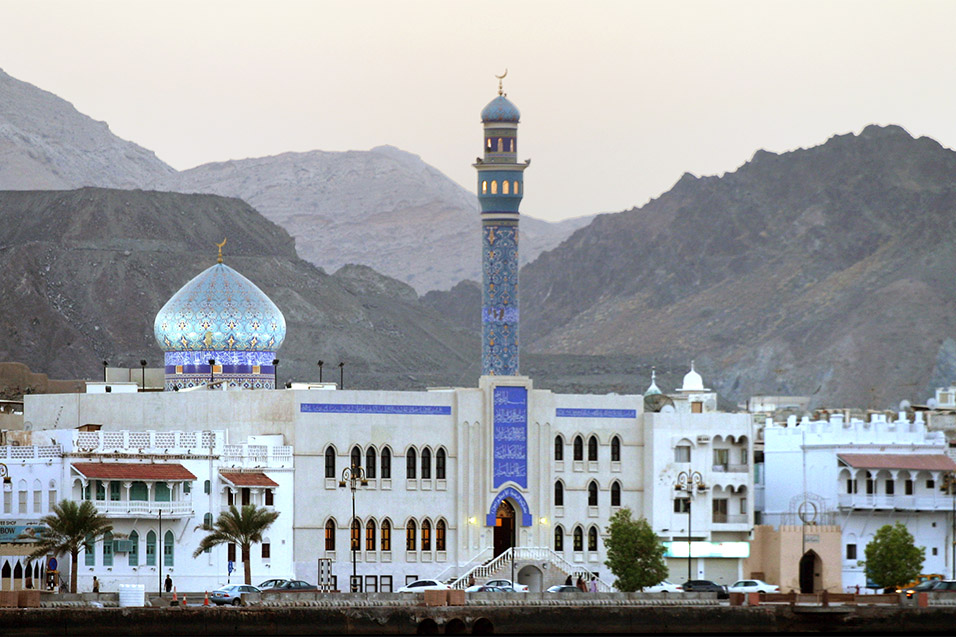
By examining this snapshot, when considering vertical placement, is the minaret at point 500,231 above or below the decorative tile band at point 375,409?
above

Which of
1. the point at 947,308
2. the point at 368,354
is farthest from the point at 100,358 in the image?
the point at 947,308

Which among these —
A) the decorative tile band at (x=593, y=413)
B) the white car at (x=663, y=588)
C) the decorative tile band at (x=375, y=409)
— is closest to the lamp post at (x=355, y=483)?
the decorative tile band at (x=375, y=409)

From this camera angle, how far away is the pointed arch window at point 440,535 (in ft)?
223

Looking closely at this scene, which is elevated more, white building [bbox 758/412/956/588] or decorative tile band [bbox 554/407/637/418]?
decorative tile band [bbox 554/407/637/418]

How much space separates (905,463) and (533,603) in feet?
60.4

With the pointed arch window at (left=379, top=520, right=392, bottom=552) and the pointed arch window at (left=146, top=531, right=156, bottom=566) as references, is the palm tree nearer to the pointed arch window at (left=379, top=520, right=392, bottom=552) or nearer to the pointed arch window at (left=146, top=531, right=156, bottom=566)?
the pointed arch window at (left=146, top=531, right=156, bottom=566)

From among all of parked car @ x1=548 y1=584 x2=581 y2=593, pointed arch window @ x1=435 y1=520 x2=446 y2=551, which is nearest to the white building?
parked car @ x1=548 y1=584 x2=581 y2=593

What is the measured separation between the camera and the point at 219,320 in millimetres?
73000

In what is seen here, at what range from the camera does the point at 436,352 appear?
570 feet

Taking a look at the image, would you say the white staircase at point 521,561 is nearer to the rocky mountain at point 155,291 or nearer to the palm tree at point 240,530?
the palm tree at point 240,530

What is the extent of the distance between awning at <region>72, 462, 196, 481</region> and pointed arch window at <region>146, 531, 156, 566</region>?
170 centimetres

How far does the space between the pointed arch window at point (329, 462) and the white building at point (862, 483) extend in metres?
14.9

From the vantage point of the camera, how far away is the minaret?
72375 mm

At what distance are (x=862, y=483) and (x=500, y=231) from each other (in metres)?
13.9
